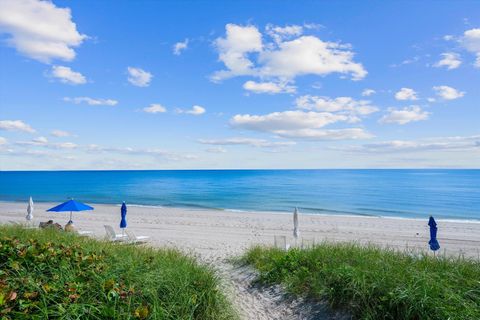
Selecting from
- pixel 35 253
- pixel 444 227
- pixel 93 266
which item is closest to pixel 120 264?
pixel 93 266

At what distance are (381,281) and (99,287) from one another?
388 cm

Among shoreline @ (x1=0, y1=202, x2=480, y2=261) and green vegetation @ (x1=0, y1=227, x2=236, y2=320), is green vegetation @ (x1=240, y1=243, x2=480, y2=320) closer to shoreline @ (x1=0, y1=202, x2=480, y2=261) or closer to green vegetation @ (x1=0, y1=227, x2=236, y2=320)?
green vegetation @ (x1=0, y1=227, x2=236, y2=320)

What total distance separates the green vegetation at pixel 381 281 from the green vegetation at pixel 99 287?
5.63 feet

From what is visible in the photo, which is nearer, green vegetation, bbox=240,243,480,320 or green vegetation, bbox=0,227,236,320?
green vegetation, bbox=0,227,236,320

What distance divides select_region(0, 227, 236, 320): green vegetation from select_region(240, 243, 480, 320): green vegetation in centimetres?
172

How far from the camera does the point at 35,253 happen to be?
15.0ft

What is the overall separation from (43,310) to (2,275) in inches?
49.8

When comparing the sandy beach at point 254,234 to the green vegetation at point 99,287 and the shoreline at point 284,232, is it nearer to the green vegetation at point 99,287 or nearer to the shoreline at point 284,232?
the shoreline at point 284,232

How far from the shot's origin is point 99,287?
394 cm

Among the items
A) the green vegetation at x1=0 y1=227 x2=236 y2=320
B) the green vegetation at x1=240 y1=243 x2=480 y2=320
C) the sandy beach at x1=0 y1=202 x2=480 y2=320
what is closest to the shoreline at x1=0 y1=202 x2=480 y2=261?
the sandy beach at x1=0 y1=202 x2=480 y2=320

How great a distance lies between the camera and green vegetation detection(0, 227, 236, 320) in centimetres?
342

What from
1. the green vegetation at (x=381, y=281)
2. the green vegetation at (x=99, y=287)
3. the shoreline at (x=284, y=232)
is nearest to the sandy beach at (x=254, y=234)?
the shoreline at (x=284, y=232)

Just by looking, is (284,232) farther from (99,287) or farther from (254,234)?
(99,287)

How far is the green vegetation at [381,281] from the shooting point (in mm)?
4207
